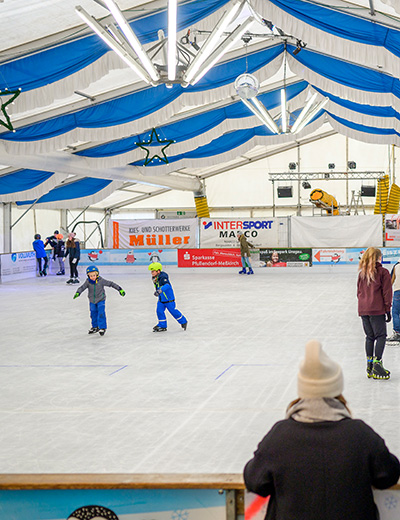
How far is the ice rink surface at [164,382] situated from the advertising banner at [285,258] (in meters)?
8.20

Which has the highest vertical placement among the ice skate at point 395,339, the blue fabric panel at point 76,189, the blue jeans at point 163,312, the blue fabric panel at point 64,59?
the blue fabric panel at point 64,59

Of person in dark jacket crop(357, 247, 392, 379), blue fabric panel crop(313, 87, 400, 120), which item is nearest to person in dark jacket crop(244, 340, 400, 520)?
person in dark jacket crop(357, 247, 392, 379)

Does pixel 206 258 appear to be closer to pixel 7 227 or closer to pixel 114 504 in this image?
pixel 7 227

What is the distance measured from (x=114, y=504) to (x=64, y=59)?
9.44 m

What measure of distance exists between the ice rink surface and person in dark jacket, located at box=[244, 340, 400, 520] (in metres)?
2.66

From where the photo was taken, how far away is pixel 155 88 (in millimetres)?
14445

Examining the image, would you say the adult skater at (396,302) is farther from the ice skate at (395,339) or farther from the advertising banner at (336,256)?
the advertising banner at (336,256)

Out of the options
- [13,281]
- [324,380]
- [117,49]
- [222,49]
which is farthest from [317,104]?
[324,380]

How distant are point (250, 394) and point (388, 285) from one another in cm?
191

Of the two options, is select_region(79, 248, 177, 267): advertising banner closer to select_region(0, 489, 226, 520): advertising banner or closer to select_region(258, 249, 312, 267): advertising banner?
select_region(258, 249, 312, 267): advertising banner

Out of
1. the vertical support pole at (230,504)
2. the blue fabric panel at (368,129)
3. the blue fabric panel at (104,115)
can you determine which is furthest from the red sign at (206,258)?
the vertical support pole at (230,504)

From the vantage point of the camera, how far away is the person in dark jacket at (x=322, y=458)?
185 centimetres

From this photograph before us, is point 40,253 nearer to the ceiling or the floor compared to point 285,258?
nearer to the ceiling

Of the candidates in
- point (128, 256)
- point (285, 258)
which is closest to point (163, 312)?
point (285, 258)
